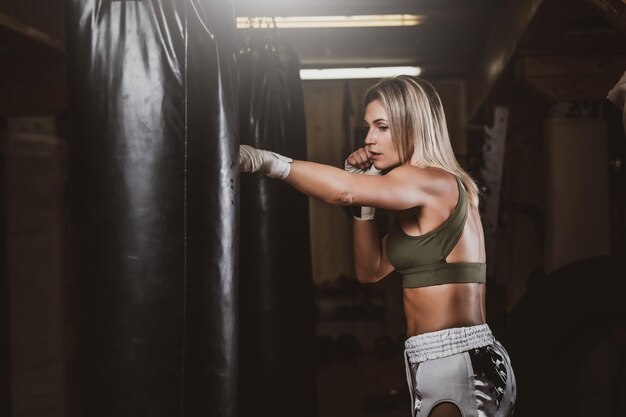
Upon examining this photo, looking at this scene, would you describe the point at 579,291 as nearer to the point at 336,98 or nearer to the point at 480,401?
the point at 480,401

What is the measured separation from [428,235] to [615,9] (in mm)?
1024

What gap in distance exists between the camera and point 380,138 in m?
2.39

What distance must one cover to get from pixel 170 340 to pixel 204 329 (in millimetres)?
99

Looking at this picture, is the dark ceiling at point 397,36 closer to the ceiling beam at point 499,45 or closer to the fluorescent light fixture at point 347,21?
the fluorescent light fixture at point 347,21

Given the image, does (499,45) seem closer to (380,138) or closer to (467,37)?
(467,37)

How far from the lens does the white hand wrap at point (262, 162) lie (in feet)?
6.64

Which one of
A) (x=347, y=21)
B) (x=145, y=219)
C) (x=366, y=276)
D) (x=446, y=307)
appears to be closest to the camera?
(x=145, y=219)

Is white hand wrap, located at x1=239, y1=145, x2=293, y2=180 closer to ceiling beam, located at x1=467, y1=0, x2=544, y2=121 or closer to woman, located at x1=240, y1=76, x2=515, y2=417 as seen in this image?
woman, located at x1=240, y1=76, x2=515, y2=417

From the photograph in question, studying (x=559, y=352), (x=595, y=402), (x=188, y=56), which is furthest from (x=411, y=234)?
(x=595, y=402)

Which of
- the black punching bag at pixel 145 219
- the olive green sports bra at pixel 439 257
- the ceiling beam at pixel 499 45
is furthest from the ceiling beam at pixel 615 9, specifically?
the ceiling beam at pixel 499 45

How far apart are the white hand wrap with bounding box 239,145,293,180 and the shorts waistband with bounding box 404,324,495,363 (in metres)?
0.73

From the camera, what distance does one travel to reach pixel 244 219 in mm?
3385

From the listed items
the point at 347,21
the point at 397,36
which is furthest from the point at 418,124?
the point at 397,36

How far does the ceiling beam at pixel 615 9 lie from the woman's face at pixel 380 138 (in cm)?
84
